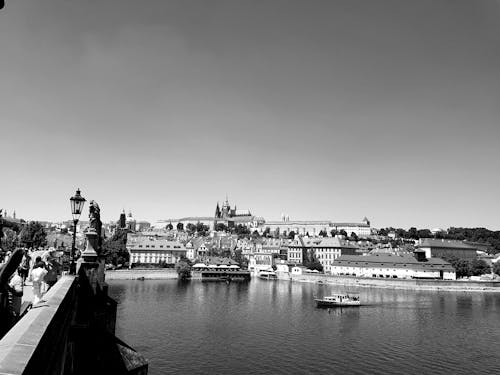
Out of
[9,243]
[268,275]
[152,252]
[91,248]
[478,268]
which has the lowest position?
[268,275]

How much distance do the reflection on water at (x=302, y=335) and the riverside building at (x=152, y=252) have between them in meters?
52.6

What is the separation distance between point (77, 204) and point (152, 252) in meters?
123

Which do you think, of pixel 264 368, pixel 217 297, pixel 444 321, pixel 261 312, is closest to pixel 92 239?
pixel 264 368

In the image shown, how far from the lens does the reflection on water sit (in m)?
34.8

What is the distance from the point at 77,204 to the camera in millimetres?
14562

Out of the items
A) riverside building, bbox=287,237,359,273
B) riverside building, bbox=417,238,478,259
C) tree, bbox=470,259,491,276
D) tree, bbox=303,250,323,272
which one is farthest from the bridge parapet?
riverside building, bbox=417,238,478,259

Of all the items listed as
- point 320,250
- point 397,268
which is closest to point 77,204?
point 397,268

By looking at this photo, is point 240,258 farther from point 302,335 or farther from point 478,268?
point 302,335

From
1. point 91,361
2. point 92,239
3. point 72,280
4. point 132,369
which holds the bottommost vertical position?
point 132,369

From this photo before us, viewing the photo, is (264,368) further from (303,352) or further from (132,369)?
(132,369)

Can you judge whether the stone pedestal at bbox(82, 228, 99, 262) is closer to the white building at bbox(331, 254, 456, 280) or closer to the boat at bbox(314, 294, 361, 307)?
the boat at bbox(314, 294, 361, 307)

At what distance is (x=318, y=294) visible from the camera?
9025 cm

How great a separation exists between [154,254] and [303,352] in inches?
3983

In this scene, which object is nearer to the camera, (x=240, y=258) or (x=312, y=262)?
(x=312, y=262)
